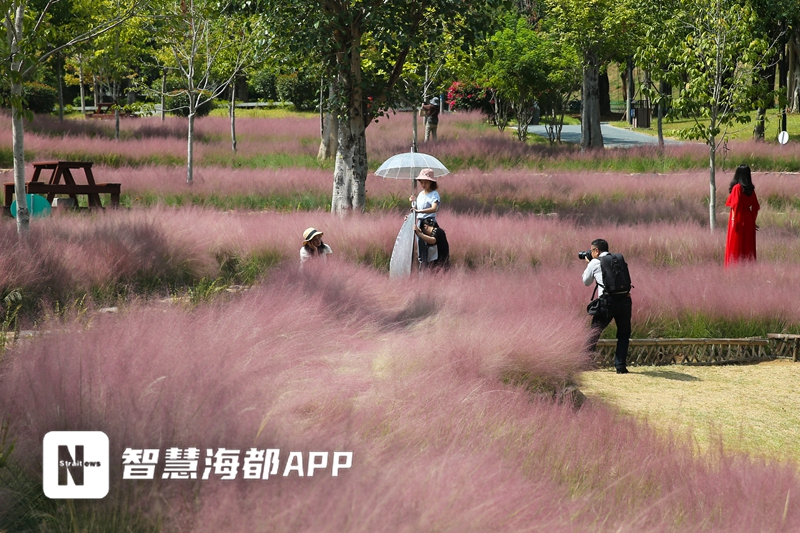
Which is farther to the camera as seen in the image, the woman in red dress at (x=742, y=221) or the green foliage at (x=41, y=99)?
the green foliage at (x=41, y=99)

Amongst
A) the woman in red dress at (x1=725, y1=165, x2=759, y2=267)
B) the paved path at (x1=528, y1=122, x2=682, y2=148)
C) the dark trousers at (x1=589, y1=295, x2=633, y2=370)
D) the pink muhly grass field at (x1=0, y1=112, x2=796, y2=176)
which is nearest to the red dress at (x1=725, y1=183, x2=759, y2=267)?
the woman in red dress at (x1=725, y1=165, x2=759, y2=267)

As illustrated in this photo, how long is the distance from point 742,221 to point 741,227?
78 millimetres

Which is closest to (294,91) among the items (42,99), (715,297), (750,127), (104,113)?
(104,113)

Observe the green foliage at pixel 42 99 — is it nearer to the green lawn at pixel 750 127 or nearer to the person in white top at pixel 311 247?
the green lawn at pixel 750 127

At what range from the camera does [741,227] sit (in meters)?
11.7

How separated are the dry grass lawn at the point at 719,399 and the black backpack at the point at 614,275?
0.82 m

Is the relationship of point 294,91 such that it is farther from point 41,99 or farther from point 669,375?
point 669,375

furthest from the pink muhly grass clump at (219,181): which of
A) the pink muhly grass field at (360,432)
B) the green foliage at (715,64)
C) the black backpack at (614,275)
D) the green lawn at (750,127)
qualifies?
the green lawn at (750,127)

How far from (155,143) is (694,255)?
17.0 m

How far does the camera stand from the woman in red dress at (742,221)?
11.7m

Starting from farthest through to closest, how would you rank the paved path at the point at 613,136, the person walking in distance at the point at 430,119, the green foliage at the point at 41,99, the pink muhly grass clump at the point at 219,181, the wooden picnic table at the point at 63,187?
the paved path at the point at 613,136 → the green foliage at the point at 41,99 → the person walking in distance at the point at 430,119 → the pink muhly grass clump at the point at 219,181 → the wooden picnic table at the point at 63,187

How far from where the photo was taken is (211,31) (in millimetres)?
21375

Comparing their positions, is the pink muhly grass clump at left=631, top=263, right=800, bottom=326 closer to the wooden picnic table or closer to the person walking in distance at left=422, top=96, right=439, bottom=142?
the wooden picnic table

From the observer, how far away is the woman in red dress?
11.7 meters
